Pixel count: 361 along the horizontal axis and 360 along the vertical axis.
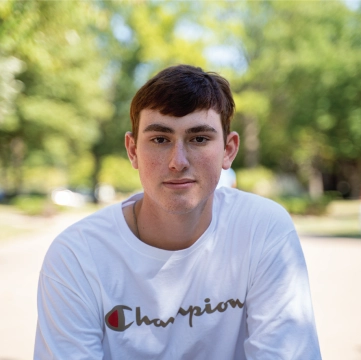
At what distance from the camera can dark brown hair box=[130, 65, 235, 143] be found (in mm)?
2078

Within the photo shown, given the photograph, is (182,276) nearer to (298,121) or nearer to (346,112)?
(346,112)

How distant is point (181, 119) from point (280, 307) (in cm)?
79

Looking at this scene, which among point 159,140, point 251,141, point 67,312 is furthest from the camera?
point 251,141

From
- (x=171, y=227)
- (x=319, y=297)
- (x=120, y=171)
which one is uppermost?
(x=171, y=227)

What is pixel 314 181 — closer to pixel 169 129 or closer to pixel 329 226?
pixel 329 226

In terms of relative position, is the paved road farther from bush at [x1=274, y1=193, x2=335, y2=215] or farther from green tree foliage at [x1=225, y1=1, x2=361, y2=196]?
green tree foliage at [x1=225, y1=1, x2=361, y2=196]

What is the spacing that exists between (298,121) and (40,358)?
26792mm

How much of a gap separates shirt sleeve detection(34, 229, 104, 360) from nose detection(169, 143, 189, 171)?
475 millimetres

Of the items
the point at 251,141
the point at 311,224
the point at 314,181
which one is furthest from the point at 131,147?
the point at 314,181

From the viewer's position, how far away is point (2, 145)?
33875 millimetres

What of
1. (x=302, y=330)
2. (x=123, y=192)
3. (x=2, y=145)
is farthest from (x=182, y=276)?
(x=123, y=192)

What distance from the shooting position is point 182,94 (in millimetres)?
2080

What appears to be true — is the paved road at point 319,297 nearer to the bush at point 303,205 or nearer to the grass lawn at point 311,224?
the grass lawn at point 311,224

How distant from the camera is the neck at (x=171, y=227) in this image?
7.25 feet
